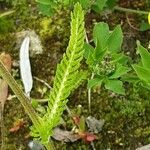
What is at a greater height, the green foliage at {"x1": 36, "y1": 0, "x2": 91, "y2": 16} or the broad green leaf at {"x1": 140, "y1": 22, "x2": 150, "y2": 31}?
the green foliage at {"x1": 36, "y1": 0, "x2": 91, "y2": 16}

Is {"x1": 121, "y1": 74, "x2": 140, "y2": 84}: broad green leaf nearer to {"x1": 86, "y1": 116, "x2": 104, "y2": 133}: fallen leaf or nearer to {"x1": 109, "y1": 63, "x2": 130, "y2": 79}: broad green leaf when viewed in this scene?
{"x1": 109, "y1": 63, "x2": 130, "y2": 79}: broad green leaf

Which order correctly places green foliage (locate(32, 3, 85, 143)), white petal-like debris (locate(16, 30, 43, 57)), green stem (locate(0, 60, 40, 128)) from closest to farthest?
green foliage (locate(32, 3, 85, 143))
green stem (locate(0, 60, 40, 128))
white petal-like debris (locate(16, 30, 43, 57))

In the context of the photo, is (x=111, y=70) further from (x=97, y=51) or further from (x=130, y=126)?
(x=130, y=126)

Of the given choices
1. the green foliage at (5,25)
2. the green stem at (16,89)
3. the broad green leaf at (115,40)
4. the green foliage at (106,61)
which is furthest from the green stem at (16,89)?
the green foliage at (5,25)

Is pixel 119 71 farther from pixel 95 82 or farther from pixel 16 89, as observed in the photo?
pixel 16 89

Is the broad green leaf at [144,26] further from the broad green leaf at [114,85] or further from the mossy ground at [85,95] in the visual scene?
the broad green leaf at [114,85]

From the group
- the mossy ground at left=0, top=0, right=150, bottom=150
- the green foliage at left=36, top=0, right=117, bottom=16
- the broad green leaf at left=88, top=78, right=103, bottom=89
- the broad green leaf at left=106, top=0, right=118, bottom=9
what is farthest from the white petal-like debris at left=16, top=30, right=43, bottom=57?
the broad green leaf at left=88, top=78, right=103, bottom=89

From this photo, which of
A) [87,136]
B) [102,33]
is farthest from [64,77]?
[87,136]
